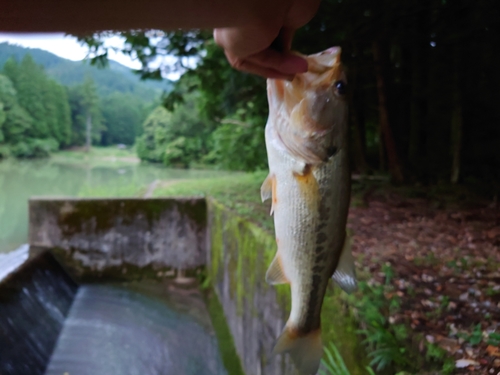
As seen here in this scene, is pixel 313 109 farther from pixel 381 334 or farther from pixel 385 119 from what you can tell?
pixel 385 119

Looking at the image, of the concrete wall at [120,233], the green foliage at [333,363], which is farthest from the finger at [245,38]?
the concrete wall at [120,233]

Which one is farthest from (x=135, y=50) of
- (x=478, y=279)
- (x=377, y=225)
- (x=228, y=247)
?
(x=478, y=279)

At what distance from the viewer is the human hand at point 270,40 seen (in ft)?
3.04

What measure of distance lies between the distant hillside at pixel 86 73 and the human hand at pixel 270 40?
0.44 meters

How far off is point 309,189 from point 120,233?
22.8ft

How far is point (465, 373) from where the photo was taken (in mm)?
1735

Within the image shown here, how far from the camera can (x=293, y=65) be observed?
45.5 inches

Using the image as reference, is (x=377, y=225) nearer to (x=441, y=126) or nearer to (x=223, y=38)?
(x=441, y=126)

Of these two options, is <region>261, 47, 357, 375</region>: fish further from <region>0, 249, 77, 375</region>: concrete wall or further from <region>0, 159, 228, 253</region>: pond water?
<region>0, 159, 228, 253</region>: pond water

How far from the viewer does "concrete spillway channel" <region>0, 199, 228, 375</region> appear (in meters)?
5.21

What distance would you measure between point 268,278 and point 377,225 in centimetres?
278

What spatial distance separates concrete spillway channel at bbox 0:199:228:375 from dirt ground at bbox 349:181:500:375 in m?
2.90

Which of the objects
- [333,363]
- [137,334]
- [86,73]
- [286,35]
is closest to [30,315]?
[137,334]

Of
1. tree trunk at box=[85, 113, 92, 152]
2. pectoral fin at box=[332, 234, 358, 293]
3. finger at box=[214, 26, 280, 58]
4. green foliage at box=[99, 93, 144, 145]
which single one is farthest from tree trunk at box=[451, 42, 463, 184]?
green foliage at box=[99, 93, 144, 145]
